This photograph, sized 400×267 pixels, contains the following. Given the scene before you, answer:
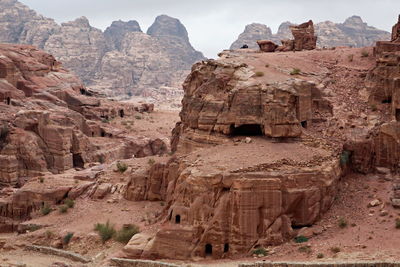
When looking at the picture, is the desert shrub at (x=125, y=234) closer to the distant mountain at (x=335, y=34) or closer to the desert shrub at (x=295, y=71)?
the desert shrub at (x=295, y=71)

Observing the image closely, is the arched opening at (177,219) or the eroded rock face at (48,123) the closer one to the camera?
the arched opening at (177,219)

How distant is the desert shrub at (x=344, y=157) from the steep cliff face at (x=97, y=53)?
83.1 meters

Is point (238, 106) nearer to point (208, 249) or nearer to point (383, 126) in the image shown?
point (383, 126)

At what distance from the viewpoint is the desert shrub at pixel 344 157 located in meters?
25.7

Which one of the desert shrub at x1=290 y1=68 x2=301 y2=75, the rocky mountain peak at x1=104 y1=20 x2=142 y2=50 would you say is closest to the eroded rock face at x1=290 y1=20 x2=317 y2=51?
the desert shrub at x1=290 y1=68 x2=301 y2=75

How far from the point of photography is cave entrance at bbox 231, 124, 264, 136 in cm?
2616

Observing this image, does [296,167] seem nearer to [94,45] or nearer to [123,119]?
[123,119]

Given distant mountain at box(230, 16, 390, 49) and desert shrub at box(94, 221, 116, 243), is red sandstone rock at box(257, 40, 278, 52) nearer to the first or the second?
desert shrub at box(94, 221, 116, 243)

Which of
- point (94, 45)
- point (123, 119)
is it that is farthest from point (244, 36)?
point (123, 119)

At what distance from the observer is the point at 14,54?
183 feet

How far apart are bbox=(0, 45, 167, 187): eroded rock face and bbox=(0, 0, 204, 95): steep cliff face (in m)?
48.5

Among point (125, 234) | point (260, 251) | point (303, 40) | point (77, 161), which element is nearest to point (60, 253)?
point (125, 234)

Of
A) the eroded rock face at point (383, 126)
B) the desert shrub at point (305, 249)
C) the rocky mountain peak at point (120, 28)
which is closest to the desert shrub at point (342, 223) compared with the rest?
the desert shrub at point (305, 249)

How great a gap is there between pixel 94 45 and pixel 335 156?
9870 centimetres
